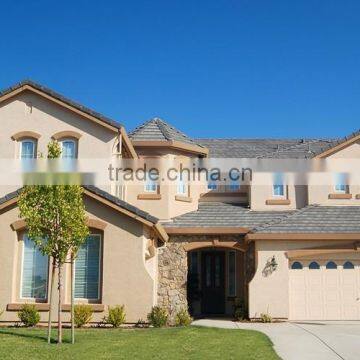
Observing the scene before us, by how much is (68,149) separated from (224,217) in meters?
6.29

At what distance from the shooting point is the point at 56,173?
43.9ft

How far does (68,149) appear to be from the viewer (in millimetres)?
18984

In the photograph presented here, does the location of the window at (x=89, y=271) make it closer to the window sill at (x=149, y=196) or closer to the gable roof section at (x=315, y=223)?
the window sill at (x=149, y=196)

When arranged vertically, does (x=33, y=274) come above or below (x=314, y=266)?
below

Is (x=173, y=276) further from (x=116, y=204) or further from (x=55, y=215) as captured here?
(x=55, y=215)

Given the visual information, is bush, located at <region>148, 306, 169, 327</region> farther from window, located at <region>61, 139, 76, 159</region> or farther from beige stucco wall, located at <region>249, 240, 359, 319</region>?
window, located at <region>61, 139, 76, 159</region>

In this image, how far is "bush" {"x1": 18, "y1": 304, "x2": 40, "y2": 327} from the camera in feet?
51.7

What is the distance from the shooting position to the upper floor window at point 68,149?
18.9 metres

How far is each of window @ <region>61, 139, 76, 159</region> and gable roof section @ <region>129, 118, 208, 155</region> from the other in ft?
8.84

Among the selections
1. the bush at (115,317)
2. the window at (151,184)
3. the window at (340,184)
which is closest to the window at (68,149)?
the window at (151,184)

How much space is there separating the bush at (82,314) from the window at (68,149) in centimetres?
548

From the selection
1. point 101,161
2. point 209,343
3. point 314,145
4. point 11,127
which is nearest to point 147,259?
point 101,161

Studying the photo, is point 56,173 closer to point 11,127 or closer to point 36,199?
point 36,199

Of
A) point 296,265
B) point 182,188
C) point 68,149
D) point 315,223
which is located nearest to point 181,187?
point 182,188
